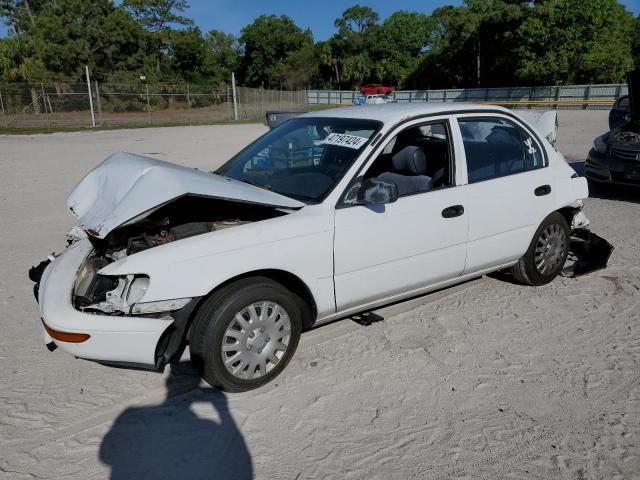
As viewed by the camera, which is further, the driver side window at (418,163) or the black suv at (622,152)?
the black suv at (622,152)

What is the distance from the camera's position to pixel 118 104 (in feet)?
105

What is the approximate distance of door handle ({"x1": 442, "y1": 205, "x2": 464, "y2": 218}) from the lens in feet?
12.8

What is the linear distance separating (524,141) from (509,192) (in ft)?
→ 2.01

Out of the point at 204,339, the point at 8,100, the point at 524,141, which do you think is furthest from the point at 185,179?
the point at 8,100

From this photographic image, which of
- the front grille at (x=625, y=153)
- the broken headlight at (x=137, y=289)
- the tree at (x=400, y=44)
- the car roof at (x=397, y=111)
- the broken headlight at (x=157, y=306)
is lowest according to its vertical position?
the broken headlight at (x=157, y=306)

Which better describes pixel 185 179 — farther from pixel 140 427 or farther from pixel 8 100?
pixel 8 100

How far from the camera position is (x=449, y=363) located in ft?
12.0

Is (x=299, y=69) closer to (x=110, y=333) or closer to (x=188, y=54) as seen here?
(x=188, y=54)

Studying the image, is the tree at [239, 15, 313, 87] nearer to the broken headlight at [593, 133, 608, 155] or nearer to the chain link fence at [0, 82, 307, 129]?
the chain link fence at [0, 82, 307, 129]

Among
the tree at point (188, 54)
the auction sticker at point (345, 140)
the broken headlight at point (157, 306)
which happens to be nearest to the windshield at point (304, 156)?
the auction sticker at point (345, 140)

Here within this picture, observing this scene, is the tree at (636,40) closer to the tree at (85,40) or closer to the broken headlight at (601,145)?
the tree at (85,40)

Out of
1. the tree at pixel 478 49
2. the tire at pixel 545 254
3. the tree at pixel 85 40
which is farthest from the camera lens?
the tree at pixel 478 49

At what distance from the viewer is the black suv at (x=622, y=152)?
816 cm

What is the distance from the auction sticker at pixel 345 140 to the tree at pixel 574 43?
49.8 meters
